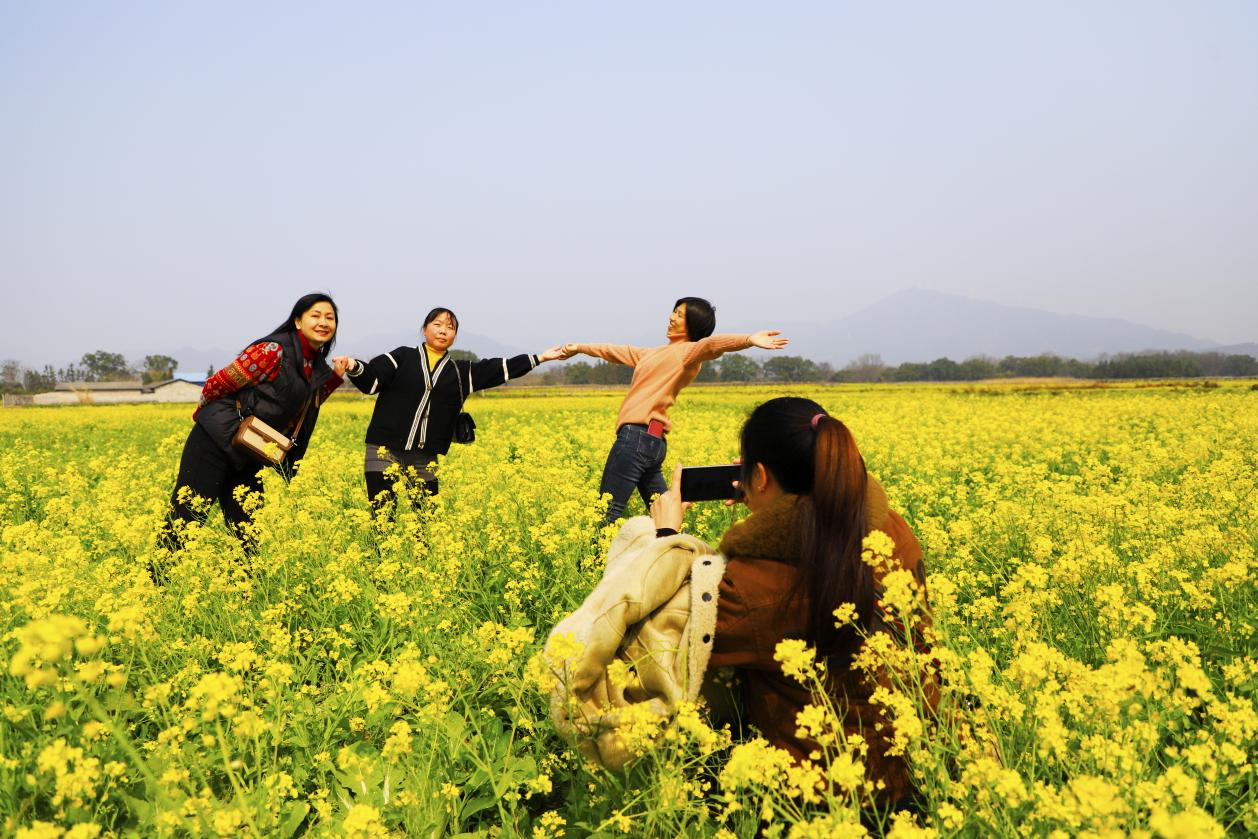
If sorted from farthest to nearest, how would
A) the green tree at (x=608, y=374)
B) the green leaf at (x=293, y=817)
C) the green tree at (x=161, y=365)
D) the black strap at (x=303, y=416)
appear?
1. the green tree at (x=161, y=365)
2. the green tree at (x=608, y=374)
3. the black strap at (x=303, y=416)
4. the green leaf at (x=293, y=817)

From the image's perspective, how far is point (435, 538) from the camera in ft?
14.4

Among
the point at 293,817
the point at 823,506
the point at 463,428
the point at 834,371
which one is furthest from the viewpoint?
the point at 834,371

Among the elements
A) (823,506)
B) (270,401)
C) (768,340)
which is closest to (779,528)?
(823,506)

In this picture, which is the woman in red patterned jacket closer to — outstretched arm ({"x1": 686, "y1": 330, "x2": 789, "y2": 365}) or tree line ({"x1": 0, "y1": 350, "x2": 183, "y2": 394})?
outstretched arm ({"x1": 686, "y1": 330, "x2": 789, "y2": 365})

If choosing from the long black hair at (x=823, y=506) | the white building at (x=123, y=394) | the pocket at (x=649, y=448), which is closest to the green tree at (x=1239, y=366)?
the pocket at (x=649, y=448)

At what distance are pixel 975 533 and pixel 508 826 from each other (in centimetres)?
419

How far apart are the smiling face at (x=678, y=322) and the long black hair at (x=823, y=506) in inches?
125

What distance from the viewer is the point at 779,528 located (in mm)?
2182

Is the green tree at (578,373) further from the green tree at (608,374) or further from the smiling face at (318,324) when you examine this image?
the smiling face at (318,324)

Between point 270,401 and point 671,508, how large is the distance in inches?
135

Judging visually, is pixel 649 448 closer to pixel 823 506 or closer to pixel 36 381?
pixel 823 506

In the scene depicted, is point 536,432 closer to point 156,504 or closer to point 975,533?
point 156,504

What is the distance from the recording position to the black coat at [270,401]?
16.0ft

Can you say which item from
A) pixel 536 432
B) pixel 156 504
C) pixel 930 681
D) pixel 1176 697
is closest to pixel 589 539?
pixel 930 681
